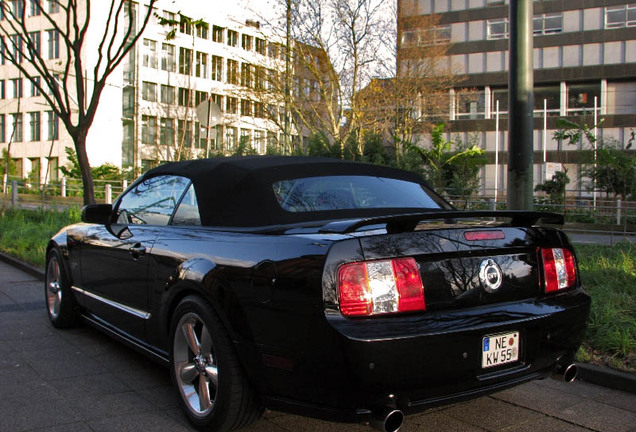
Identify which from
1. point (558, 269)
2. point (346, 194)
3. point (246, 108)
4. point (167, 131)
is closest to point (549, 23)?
point (246, 108)

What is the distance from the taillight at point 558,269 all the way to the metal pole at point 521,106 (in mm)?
2349

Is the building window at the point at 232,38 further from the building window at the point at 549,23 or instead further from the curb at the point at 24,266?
Result: the curb at the point at 24,266

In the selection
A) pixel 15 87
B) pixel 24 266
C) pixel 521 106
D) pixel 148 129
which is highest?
pixel 15 87

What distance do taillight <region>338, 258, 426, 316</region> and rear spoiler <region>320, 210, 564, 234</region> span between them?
17 cm

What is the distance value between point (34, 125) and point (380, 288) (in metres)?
59.0

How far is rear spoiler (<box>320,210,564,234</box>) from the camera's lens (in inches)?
109

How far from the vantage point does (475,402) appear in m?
3.81

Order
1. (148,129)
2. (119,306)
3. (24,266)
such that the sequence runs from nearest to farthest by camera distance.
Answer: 1. (119,306)
2. (24,266)
3. (148,129)

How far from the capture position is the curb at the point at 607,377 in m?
4.06

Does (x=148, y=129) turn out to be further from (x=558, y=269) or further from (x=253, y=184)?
(x=558, y=269)

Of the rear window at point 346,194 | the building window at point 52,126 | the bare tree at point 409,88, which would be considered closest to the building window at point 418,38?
the bare tree at point 409,88

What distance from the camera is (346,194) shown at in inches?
149

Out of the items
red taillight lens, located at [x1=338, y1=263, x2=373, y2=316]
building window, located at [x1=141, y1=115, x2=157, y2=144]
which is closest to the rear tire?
red taillight lens, located at [x1=338, y1=263, x2=373, y2=316]

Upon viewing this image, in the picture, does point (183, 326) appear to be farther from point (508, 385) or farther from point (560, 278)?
point (560, 278)
